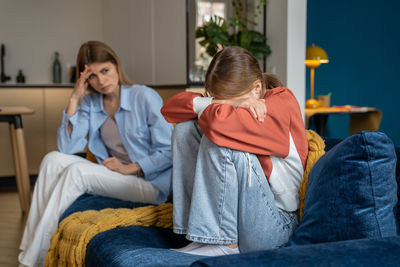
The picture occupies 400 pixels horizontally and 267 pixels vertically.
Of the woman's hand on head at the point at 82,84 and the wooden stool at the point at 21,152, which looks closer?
the woman's hand on head at the point at 82,84

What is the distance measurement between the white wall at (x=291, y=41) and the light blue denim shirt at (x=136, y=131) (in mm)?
1723

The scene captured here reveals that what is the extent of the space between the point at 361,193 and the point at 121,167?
1424mm

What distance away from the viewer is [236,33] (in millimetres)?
4074

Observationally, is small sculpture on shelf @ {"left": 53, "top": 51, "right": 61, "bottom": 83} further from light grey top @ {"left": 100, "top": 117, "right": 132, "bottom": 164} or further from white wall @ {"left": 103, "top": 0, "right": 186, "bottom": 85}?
light grey top @ {"left": 100, "top": 117, "right": 132, "bottom": 164}

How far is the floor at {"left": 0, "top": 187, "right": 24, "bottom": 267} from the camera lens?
2701 millimetres

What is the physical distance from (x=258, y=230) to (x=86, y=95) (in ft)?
5.23

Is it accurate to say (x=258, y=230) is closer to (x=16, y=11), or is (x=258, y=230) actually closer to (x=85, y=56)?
(x=85, y=56)

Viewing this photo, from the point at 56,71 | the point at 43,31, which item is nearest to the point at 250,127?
the point at 56,71

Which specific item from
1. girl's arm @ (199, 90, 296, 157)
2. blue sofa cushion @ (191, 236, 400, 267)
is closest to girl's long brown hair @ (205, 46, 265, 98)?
girl's arm @ (199, 90, 296, 157)

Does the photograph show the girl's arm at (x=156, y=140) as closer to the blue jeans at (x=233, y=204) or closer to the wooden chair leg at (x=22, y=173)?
the blue jeans at (x=233, y=204)

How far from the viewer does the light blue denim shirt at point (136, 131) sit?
7.70 feet

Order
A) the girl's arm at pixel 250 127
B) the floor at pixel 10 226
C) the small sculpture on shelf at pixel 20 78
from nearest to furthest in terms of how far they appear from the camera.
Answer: the girl's arm at pixel 250 127, the floor at pixel 10 226, the small sculpture on shelf at pixel 20 78

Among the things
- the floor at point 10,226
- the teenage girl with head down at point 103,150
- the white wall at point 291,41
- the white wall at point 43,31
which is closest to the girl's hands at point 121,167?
the teenage girl with head down at point 103,150

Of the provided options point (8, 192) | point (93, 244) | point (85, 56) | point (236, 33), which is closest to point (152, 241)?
point (93, 244)
